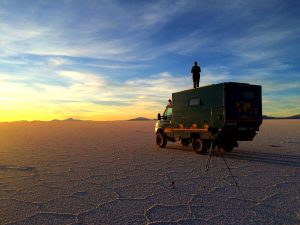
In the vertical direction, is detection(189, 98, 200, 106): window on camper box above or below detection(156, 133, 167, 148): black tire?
above

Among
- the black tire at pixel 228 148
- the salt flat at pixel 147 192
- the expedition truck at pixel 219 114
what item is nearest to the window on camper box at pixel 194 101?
the expedition truck at pixel 219 114

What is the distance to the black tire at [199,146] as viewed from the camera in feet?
46.1

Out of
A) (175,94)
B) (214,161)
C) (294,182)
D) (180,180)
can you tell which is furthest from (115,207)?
(175,94)

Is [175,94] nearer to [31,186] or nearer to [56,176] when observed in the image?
[56,176]

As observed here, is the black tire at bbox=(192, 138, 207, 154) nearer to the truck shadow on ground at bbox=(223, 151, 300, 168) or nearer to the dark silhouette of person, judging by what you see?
the truck shadow on ground at bbox=(223, 151, 300, 168)

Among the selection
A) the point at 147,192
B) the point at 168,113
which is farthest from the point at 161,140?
the point at 147,192

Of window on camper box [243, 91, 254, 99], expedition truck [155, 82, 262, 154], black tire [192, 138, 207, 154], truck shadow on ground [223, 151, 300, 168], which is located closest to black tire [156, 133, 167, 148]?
expedition truck [155, 82, 262, 154]

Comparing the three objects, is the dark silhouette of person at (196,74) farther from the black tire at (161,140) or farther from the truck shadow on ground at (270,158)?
the truck shadow on ground at (270,158)

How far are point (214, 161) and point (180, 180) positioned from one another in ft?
12.6

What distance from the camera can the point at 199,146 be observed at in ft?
46.8

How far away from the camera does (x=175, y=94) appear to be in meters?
15.7

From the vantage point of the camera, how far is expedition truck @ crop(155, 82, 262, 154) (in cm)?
1269

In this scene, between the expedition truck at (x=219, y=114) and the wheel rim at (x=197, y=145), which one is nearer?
the expedition truck at (x=219, y=114)

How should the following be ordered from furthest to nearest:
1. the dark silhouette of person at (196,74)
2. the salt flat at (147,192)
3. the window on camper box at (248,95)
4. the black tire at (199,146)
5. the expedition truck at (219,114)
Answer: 1. the dark silhouette of person at (196,74)
2. the black tire at (199,146)
3. the window on camper box at (248,95)
4. the expedition truck at (219,114)
5. the salt flat at (147,192)
